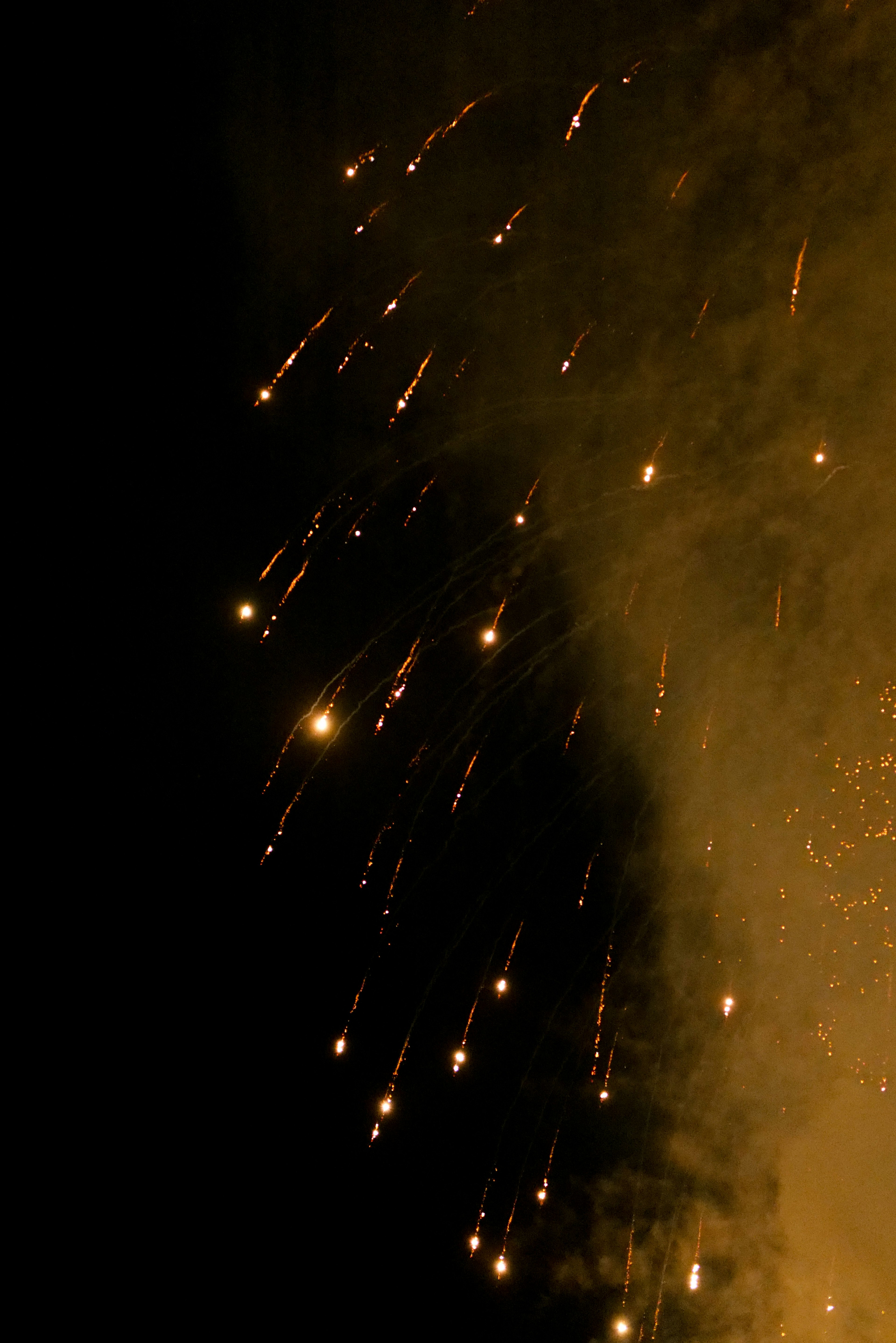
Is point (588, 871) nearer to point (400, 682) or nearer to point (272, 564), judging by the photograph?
point (400, 682)

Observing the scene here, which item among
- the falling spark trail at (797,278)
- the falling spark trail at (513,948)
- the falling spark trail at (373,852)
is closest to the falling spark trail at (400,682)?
the falling spark trail at (373,852)

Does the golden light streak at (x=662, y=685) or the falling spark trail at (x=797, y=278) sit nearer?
the falling spark trail at (x=797, y=278)

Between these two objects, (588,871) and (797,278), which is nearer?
(797,278)

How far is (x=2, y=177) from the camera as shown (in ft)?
3.88

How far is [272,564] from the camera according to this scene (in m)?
1.30

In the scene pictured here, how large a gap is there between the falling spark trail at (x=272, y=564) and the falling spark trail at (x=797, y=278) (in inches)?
31.6

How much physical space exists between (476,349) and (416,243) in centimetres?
17

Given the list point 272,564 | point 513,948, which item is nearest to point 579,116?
point 272,564

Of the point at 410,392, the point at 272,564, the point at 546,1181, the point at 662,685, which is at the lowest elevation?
the point at 546,1181

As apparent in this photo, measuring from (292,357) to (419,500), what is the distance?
0.89 ft

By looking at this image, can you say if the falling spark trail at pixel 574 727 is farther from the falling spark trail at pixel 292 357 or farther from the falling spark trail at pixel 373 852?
the falling spark trail at pixel 292 357

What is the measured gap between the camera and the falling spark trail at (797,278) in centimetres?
129

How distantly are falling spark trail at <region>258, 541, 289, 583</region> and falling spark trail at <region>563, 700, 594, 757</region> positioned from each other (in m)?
0.51

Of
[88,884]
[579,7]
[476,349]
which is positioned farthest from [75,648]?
[579,7]
